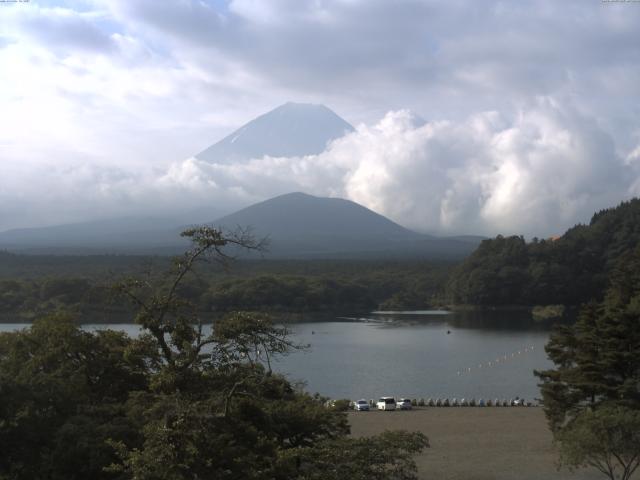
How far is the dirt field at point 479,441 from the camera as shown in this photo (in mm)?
10133

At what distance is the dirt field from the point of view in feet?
33.2

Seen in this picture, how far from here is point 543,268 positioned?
44.3 meters

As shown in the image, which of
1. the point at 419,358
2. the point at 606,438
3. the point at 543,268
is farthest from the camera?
the point at 543,268

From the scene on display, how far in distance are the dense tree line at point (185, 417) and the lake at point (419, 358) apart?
620 centimetres

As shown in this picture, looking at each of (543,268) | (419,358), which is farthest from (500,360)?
(543,268)

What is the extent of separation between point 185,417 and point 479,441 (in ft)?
27.8

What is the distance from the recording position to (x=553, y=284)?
44.0 metres

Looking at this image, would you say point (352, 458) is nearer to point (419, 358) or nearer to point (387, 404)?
point (387, 404)

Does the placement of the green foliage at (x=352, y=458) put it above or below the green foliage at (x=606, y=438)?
above

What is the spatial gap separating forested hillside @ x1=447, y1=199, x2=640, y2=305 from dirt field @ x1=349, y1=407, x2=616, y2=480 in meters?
29.7

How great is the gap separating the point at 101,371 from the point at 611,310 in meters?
7.34

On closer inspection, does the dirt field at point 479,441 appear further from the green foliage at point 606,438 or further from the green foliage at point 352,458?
the green foliage at point 352,458

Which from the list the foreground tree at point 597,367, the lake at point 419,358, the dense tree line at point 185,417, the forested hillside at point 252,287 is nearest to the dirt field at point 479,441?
the foreground tree at point 597,367

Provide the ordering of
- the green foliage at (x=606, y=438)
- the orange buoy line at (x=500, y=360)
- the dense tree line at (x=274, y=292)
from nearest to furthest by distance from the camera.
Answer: the green foliage at (x=606, y=438) < the orange buoy line at (x=500, y=360) < the dense tree line at (x=274, y=292)
